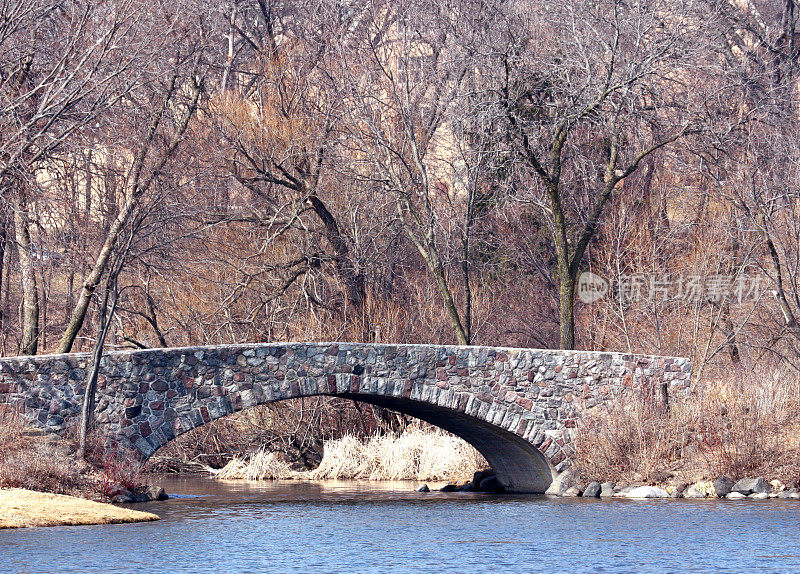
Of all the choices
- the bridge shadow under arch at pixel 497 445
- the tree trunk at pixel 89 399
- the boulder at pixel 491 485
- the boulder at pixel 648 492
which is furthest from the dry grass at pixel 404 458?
the tree trunk at pixel 89 399

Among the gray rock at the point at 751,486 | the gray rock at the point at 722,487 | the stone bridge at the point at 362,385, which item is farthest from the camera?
the gray rock at the point at 722,487

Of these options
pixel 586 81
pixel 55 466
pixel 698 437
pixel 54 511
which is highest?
pixel 586 81

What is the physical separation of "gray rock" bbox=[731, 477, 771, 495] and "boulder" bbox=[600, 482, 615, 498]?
2184 millimetres

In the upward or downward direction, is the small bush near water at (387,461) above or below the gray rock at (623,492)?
above

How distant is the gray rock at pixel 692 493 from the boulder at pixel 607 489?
134 centimetres

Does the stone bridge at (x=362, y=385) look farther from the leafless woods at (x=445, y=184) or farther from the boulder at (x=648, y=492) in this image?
the leafless woods at (x=445, y=184)

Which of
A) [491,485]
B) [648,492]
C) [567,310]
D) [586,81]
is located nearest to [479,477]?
Answer: [491,485]

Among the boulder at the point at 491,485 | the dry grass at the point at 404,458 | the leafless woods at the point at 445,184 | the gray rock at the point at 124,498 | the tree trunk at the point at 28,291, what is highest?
the leafless woods at the point at 445,184

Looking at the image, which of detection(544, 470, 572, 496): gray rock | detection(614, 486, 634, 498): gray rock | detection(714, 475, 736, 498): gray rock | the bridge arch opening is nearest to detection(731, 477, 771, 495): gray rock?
detection(714, 475, 736, 498): gray rock

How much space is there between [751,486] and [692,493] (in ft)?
3.46

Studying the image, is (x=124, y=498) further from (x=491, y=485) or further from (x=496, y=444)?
(x=491, y=485)

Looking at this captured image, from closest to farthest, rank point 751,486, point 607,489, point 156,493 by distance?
point 156,493
point 751,486
point 607,489

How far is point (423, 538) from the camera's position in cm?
1811

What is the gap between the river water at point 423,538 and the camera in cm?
1516
